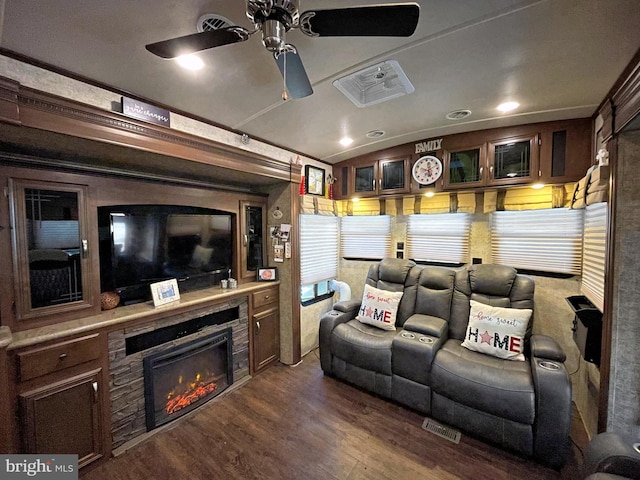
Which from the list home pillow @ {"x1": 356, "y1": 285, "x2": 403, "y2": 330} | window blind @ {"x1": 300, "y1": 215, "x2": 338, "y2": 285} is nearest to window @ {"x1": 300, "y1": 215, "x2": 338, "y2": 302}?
window blind @ {"x1": 300, "y1": 215, "x2": 338, "y2": 285}

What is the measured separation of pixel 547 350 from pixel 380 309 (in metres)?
1.33

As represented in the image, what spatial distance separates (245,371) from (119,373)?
45.6 inches

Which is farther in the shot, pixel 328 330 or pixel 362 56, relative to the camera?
pixel 328 330

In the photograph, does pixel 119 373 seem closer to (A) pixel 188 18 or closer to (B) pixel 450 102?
(A) pixel 188 18

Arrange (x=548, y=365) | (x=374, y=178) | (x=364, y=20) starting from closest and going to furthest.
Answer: (x=364, y=20)
(x=548, y=365)
(x=374, y=178)

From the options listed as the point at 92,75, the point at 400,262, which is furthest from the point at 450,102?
the point at 92,75

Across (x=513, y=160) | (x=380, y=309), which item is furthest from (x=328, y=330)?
(x=513, y=160)

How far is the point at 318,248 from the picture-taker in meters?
3.38

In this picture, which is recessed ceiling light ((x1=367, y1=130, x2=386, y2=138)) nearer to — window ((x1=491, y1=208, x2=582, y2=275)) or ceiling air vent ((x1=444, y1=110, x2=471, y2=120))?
ceiling air vent ((x1=444, y1=110, x2=471, y2=120))

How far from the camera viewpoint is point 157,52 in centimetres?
106

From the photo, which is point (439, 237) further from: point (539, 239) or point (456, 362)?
point (456, 362)

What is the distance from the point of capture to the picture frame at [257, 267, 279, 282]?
2.86 metres

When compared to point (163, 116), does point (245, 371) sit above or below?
below

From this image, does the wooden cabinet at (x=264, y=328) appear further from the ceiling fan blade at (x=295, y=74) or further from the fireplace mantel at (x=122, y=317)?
the ceiling fan blade at (x=295, y=74)
